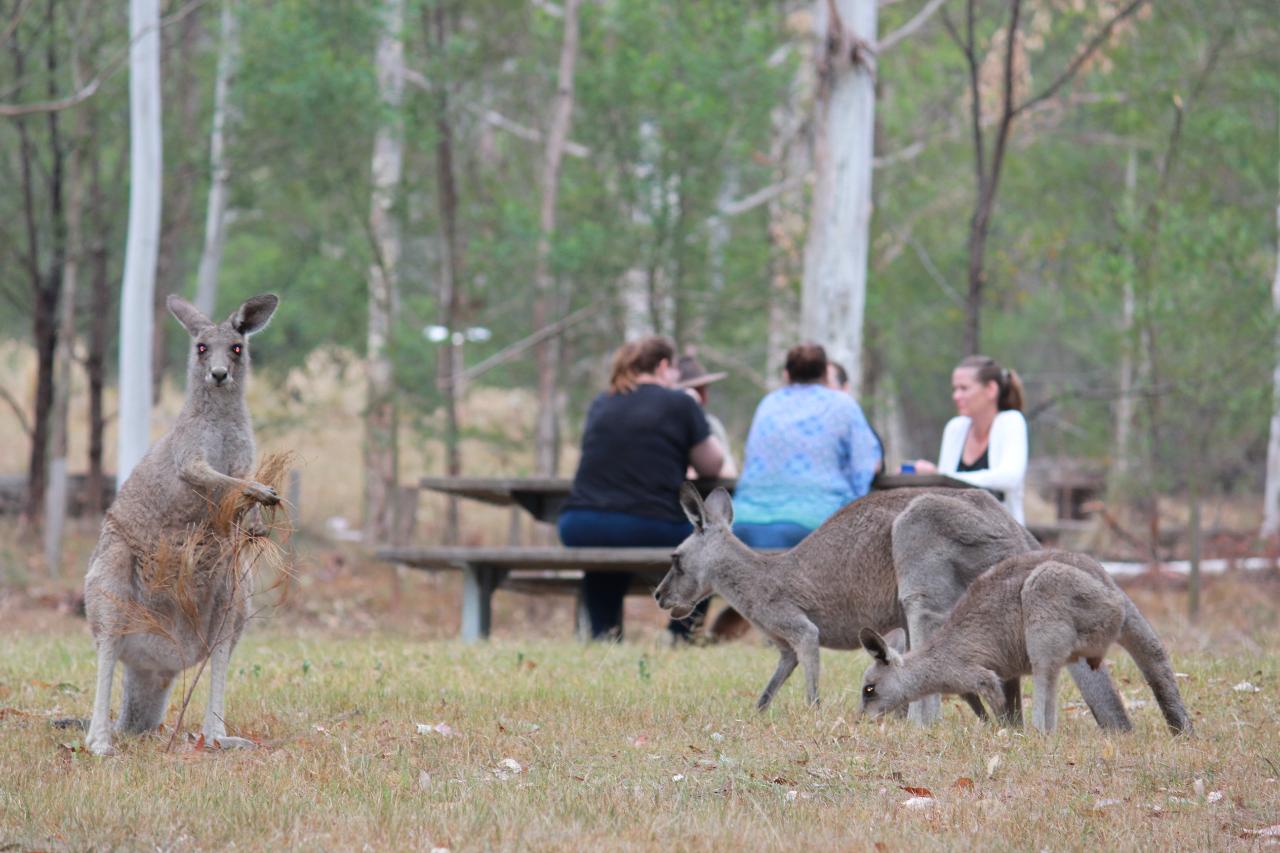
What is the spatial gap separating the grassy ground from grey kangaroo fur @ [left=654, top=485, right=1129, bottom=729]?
0.25 m

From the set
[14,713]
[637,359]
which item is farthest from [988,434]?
[14,713]

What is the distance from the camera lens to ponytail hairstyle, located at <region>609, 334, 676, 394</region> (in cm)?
1079

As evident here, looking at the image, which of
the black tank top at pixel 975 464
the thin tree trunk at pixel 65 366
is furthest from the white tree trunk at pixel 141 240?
the black tank top at pixel 975 464

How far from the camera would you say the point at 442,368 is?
2053 centimetres

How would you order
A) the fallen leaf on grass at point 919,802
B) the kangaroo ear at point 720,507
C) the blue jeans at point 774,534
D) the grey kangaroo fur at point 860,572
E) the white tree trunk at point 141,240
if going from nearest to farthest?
the fallen leaf on grass at point 919,802
the grey kangaroo fur at point 860,572
the kangaroo ear at point 720,507
the blue jeans at point 774,534
the white tree trunk at point 141,240

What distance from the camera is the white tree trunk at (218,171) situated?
63.8ft

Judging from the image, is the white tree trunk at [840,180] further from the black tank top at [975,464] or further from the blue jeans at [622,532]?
the black tank top at [975,464]

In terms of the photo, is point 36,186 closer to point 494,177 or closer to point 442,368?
point 442,368

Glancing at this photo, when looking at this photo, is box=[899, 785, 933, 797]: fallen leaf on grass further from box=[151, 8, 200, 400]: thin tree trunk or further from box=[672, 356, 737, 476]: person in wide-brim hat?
box=[151, 8, 200, 400]: thin tree trunk

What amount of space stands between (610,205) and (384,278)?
3.00m

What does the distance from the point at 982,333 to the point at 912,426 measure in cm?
812

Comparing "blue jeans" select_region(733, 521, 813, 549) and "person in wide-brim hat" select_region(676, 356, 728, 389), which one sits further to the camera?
"person in wide-brim hat" select_region(676, 356, 728, 389)

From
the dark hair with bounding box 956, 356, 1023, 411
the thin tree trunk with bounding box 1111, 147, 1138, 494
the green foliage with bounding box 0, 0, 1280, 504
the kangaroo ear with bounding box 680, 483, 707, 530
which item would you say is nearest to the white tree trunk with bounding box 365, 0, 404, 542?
the green foliage with bounding box 0, 0, 1280, 504


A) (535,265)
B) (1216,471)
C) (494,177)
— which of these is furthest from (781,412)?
(494,177)
